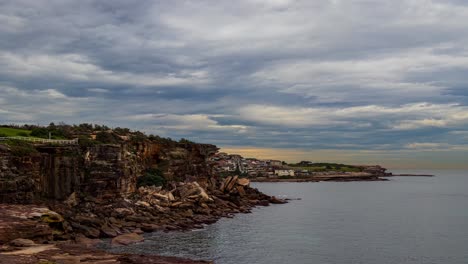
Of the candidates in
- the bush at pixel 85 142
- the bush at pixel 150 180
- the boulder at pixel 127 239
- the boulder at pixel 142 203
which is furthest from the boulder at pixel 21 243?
the bush at pixel 150 180

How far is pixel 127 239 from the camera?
44500 mm

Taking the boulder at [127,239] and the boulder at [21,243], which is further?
the boulder at [127,239]

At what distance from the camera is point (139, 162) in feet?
263

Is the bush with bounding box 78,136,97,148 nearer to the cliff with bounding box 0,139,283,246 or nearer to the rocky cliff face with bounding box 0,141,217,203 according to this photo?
the cliff with bounding box 0,139,283,246

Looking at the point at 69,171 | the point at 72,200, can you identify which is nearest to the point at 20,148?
the point at 69,171

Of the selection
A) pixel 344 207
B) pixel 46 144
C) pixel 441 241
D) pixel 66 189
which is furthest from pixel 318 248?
pixel 344 207

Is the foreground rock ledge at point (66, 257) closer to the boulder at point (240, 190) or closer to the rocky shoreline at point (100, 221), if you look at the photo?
the rocky shoreline at point (100, 221)

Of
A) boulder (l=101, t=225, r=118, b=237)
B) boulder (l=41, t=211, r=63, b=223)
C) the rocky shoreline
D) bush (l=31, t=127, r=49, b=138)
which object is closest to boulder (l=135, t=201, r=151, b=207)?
the rocky shoreline

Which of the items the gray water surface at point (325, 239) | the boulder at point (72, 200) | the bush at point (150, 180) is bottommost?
the gray water surface at point (325, 239)

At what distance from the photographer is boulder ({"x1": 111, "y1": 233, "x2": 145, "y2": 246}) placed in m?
43.0

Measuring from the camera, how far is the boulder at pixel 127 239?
43022 mm

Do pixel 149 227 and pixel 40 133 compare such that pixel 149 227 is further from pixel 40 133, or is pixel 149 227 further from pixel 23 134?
pixel 23 134

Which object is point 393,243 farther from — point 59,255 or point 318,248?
point 59,255

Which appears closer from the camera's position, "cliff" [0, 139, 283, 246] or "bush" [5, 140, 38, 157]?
"cliff" [0, 139, 283, 246]
